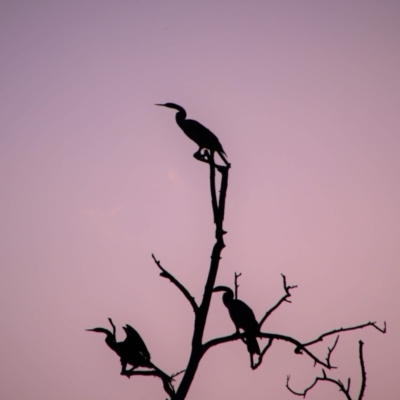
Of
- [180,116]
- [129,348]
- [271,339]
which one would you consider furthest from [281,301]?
[180,116]

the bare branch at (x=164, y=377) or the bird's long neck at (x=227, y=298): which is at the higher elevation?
the bird's long neck at (x=227, y=298)

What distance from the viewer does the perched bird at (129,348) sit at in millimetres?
6785

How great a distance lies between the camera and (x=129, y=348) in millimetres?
7219

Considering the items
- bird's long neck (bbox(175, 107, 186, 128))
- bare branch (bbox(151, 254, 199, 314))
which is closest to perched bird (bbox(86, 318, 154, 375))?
bare branch (bbox(151, 254, 199, 314))

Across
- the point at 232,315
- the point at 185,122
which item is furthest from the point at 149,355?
the point at 185,122

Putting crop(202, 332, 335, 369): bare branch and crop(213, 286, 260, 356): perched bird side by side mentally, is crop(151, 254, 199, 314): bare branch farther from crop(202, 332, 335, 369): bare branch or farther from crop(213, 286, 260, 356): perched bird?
crop(213, 286, 260, 356): perched bird

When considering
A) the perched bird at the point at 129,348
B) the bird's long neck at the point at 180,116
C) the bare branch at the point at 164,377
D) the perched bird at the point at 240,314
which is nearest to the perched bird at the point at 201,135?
the bird's long neck at the point at 180,116

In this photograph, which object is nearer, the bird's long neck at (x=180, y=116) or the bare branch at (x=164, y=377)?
the bare branch at (x=164, y=377)

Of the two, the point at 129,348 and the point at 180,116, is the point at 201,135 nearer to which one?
the point at 180,116

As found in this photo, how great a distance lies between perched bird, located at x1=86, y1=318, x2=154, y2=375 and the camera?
6.79 meters

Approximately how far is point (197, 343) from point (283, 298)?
0.97 m

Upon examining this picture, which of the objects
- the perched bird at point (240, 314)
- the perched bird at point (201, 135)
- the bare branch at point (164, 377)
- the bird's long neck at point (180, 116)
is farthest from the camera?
the bird's long neck at point (180, 116)

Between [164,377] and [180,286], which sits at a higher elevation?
[180,286]

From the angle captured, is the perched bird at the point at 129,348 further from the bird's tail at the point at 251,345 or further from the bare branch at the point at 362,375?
the bare branch at the point at 362,375
